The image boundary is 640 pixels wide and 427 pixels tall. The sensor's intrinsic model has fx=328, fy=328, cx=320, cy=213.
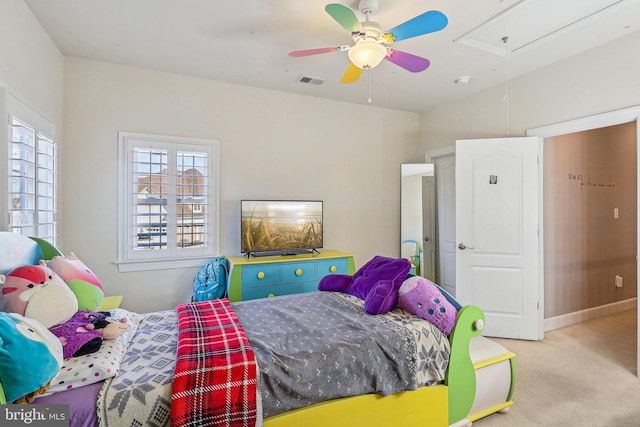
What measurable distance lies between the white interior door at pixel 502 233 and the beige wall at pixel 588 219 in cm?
37

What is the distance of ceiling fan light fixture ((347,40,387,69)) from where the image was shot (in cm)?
203

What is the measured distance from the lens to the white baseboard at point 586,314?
364 centimetres

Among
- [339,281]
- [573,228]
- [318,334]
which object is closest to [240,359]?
[318,334]

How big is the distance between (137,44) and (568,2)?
10.8ft

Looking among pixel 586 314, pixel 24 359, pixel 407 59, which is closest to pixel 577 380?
pixel 586 314

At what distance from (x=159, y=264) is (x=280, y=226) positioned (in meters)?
1.31

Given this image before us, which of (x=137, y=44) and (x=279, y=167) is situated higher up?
(x=137, y=44)

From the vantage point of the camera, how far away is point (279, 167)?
13.0 feet

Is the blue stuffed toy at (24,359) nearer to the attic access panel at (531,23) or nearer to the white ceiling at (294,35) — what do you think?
the white ceiling at (294,35)

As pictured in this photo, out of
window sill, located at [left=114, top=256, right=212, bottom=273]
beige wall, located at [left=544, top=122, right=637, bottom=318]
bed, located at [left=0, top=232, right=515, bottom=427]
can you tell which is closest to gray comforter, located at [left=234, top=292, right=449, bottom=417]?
bed, located at [left=0, top=232, right=515, bottom=427]

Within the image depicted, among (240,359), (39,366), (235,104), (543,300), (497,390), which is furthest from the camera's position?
(235,104)

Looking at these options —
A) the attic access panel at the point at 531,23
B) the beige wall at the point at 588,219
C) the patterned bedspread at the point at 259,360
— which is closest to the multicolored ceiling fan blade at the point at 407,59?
the attic access panel at the point at 531,23

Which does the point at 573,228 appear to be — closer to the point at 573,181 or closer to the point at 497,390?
the point at 573,181

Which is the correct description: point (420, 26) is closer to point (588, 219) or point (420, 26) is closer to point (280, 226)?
point (280, 226)
